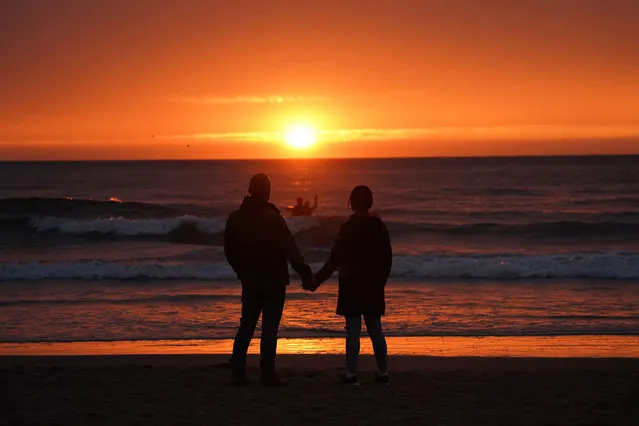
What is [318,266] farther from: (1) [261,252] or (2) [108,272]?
(1) [261,252]

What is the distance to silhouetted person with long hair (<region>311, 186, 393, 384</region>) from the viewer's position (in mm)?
6488

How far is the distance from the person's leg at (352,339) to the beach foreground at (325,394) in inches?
8.0

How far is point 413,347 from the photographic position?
9.34 m

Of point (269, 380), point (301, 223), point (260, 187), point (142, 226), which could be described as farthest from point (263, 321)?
point (142, 226)

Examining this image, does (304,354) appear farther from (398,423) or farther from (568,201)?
(568,201)

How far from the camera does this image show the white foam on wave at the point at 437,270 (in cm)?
1712

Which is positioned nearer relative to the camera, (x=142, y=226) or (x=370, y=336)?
(x=370, y=336)

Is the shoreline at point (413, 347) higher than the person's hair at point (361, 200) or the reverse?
the reverse

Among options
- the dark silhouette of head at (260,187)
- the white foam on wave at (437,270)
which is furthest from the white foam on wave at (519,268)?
the dark silhouette of head at (260,187)

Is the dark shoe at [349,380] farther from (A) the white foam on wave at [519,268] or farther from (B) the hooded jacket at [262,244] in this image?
(A) the white foam on wave at [519,268]

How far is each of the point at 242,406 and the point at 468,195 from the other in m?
48.3

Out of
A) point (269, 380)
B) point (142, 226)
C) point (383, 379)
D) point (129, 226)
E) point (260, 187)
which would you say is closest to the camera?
point (260, 187)

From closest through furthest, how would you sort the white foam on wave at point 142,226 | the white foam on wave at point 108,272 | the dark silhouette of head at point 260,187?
the dark silhouette of head at point 260,187 → the white foam on wave at point 108,272 → the white foam on wave at point 142,226

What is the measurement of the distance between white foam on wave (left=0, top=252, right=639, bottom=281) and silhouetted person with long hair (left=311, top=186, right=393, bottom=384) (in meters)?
10.8
